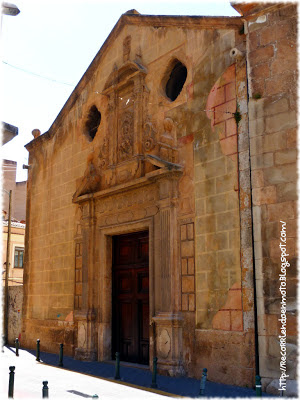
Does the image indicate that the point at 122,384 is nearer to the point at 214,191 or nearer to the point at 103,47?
the point at 214,191

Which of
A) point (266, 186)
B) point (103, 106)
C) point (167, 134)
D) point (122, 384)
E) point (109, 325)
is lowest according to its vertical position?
point (122, 384)

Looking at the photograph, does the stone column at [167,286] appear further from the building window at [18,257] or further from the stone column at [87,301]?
the building window at [18,257]

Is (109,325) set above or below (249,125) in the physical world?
below

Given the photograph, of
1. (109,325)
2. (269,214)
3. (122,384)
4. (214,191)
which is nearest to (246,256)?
(269,214)

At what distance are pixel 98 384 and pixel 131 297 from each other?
295cm

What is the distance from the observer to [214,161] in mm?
9570

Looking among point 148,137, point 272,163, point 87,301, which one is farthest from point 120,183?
point 272,163

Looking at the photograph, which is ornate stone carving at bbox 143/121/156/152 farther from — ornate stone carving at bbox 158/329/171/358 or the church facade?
ornate stone carving at bbox 158/329/171/358

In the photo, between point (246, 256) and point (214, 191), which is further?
point (214, 191)

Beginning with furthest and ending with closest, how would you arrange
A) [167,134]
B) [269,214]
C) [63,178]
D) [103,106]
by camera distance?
[63,178], [103,106], [167,134], [269,214]

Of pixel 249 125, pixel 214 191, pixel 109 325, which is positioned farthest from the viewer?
pixel 109 325

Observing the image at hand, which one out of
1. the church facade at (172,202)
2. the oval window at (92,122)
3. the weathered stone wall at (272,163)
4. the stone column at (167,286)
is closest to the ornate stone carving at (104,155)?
the church facade at (172,202)

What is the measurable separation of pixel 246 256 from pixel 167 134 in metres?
3.55

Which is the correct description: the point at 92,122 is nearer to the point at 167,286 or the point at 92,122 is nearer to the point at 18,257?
the point at 167,286
